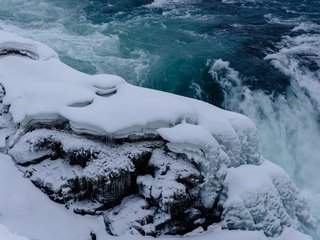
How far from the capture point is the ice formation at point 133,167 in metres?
6.75

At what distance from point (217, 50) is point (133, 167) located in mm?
9428

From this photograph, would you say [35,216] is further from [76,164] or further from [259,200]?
[259,200]

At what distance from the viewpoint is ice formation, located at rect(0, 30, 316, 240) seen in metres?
6.75

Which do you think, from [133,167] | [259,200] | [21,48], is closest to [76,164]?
[133,167]

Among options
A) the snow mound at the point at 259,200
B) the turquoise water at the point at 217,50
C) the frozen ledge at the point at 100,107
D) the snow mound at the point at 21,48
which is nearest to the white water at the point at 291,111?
the turquoise water at the point at 217,50

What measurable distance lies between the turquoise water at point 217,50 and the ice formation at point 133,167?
461cm

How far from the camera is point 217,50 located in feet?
50.4

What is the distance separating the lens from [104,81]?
7957 mm

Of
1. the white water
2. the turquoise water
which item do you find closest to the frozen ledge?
the white water

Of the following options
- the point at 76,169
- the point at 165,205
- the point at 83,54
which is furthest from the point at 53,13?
the point at 165,205

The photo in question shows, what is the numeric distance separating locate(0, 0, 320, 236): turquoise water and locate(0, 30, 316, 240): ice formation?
461cm

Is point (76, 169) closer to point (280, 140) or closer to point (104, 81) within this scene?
point (104, 81)

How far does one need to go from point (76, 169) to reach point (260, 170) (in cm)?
346

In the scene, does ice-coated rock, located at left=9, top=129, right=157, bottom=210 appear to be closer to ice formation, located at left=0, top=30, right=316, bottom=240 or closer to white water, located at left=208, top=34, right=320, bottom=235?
ice formation, located at left=0, top=30, right=316, bottom=240
